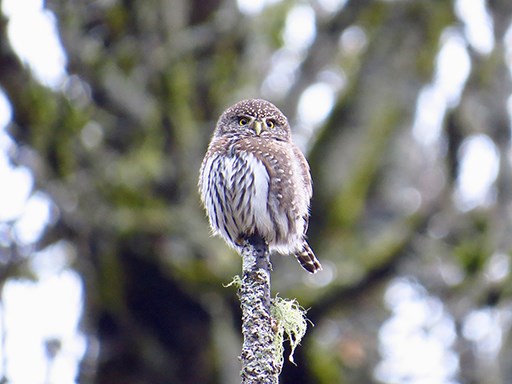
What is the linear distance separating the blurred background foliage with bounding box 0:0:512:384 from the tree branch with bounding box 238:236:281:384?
3736 millimetres

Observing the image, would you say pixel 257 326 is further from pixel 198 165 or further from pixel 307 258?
pixel 198 165

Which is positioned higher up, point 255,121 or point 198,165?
point 198,165

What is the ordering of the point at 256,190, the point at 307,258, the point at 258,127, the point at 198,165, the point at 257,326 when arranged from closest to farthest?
the point at 257,326, the point at 256,190, the point at 258,127, the point at 307,258, the point at 198,165

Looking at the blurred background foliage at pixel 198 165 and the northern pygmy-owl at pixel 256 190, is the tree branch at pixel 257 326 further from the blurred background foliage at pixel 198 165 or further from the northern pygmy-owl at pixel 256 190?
the blurred background foliage at pixel 198 165

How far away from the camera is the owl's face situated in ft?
15.0

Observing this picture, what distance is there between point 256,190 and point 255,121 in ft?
1.91

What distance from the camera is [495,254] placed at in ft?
22.7

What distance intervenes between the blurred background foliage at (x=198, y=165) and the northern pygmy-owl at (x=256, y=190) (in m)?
2.29

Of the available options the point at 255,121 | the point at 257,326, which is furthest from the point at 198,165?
the point at 257,326

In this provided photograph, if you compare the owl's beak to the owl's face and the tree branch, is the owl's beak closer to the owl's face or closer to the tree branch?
the owl's face

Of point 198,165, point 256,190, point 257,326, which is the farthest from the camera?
Result: point 198,165

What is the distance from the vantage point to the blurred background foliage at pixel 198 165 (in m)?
6.83

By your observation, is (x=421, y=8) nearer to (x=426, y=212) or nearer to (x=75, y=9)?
(x=426, y=212)

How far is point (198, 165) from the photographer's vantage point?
737 centimetres
